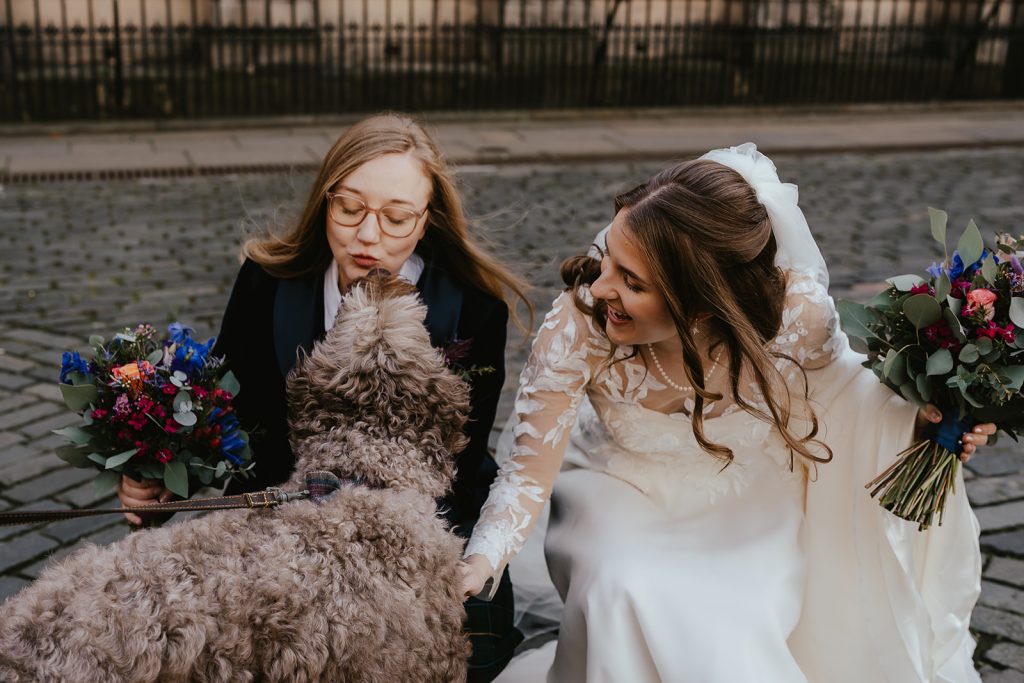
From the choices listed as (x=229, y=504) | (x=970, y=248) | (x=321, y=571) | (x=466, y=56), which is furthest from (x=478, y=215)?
(x=466, y=56)

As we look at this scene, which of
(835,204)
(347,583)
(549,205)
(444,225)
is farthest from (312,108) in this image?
(347,583)

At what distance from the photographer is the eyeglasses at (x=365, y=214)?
9.00 ft

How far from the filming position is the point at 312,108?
14.8 metres

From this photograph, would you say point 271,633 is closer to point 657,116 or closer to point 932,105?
point 657,116

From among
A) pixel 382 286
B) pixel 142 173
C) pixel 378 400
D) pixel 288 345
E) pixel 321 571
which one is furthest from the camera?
pixel 142 173

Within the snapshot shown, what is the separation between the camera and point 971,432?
2682mm

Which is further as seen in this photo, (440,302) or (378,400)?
(440,302)

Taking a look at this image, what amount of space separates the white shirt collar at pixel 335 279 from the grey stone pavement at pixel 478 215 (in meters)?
0.34

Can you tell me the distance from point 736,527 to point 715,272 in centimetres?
77

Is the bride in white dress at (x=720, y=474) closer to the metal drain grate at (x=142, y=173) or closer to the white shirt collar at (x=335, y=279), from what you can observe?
the white shirt collar at (x=335, y=279)

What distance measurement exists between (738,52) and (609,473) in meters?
15.3

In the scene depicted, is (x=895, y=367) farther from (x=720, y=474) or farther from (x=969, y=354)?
(x=720, y=474)

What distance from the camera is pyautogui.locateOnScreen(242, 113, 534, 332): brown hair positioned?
2861 mm

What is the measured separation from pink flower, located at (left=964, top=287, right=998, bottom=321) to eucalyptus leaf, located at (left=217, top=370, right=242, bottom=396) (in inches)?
74.3
